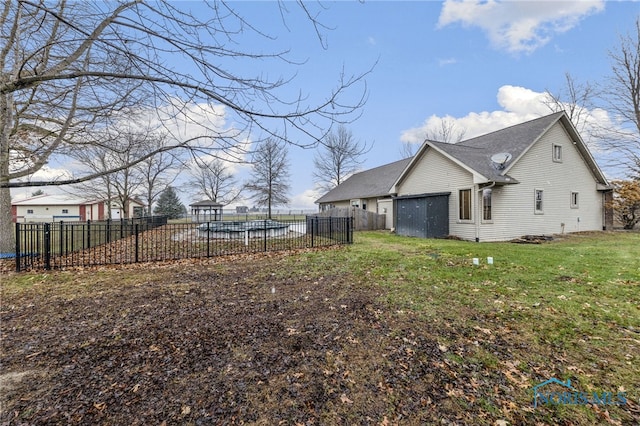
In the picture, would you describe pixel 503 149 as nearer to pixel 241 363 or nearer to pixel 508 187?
pixel 508 187

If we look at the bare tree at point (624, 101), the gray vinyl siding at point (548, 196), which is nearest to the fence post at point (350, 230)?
the gray vinyl siding at point (548, 196)

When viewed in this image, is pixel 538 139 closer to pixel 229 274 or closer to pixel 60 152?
pixel 229 274

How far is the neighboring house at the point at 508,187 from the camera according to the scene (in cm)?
1223

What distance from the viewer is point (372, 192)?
70.0ft

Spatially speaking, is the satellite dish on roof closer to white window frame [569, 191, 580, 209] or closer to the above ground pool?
white window frame [569, 191, 580, 209]

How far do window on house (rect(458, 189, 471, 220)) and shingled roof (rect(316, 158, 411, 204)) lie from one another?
20.5 ft

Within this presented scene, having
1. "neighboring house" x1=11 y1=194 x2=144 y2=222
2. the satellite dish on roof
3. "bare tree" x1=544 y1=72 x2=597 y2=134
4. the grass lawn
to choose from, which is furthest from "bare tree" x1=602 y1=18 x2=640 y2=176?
"neighboring house" x1=11 y1=194 x2=144 y2=222

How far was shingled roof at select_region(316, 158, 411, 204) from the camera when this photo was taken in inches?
828

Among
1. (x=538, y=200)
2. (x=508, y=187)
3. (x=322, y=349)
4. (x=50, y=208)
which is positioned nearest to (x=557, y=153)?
(x=538, y=200)

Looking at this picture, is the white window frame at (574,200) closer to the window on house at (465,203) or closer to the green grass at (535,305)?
the window on house at (465,203)

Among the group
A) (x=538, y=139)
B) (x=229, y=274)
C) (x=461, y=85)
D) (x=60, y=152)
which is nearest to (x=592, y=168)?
(x=538, y=139)

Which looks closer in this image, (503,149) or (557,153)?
(503,149)

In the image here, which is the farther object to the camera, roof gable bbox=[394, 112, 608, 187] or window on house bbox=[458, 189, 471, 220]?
window on house bbox=[458, 189, 471, 220]

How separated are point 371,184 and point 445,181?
397 inches
